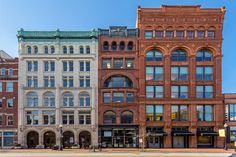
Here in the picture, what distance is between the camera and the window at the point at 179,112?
57.7 meters

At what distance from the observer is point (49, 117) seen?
57.8m

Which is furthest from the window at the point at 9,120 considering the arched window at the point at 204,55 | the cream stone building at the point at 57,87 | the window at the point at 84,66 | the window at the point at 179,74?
the arched window at the point at 204,55

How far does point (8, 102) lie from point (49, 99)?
27.4ft

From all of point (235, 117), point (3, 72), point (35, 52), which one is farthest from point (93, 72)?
point (235, 117)

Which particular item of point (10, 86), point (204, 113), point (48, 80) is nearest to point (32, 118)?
point (10, 86)

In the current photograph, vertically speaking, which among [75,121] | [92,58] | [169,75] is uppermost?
[92,58]

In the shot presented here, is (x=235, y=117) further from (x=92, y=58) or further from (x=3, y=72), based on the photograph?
(x=3, y=72)

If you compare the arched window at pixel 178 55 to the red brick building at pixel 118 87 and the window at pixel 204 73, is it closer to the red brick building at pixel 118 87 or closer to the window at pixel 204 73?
the window at pixel 204 73

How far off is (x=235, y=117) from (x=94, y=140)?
2847 centimetres

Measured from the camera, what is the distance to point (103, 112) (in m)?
57.9

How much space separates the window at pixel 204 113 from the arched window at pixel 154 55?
12.7m

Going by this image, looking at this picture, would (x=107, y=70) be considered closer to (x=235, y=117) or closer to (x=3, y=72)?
(x=3, y=72)

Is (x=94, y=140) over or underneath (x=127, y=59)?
underneath

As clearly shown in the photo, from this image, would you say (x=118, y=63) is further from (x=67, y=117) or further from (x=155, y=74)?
(x=67, y=117)
